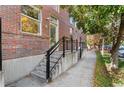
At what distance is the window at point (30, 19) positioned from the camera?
8.22 meters

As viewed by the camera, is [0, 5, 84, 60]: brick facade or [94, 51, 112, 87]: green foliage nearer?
[0, 5, 84, 60]: brick facade

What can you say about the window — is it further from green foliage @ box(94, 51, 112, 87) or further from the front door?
green foliage @ box(94, 51, 112, 87)

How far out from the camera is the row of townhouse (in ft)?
22.4

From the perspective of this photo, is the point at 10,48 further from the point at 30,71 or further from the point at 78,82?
the point at 78,82

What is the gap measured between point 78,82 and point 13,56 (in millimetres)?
2708

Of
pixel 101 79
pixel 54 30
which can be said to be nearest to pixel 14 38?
pixel 101 79

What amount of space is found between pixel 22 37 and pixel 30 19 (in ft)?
4.45

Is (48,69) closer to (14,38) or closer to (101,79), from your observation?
(14,38)

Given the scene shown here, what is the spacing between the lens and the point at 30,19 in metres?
8.87

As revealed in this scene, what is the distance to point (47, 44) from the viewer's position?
35.6 ft

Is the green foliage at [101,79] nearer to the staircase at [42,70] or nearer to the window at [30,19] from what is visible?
the staircase at [42,70]

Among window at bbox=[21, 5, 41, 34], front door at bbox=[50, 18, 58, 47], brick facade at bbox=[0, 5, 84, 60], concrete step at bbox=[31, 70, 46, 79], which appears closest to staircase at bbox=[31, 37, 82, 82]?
concrete step at bbox=[31, 70, 46, 79]

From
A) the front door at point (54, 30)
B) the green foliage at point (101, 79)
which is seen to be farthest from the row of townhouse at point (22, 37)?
the green foliage at point (101, 79)

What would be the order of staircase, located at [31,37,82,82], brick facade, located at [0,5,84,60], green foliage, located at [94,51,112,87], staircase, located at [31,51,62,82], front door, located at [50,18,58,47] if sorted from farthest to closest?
front door, located at [50,18,58,47]
staircase, located at [31,51,62,82]
staircase, located at [31,37,82,82]
green foliage, located at [94,51,112,87]
brick facade, located at [0,5,84,60]
